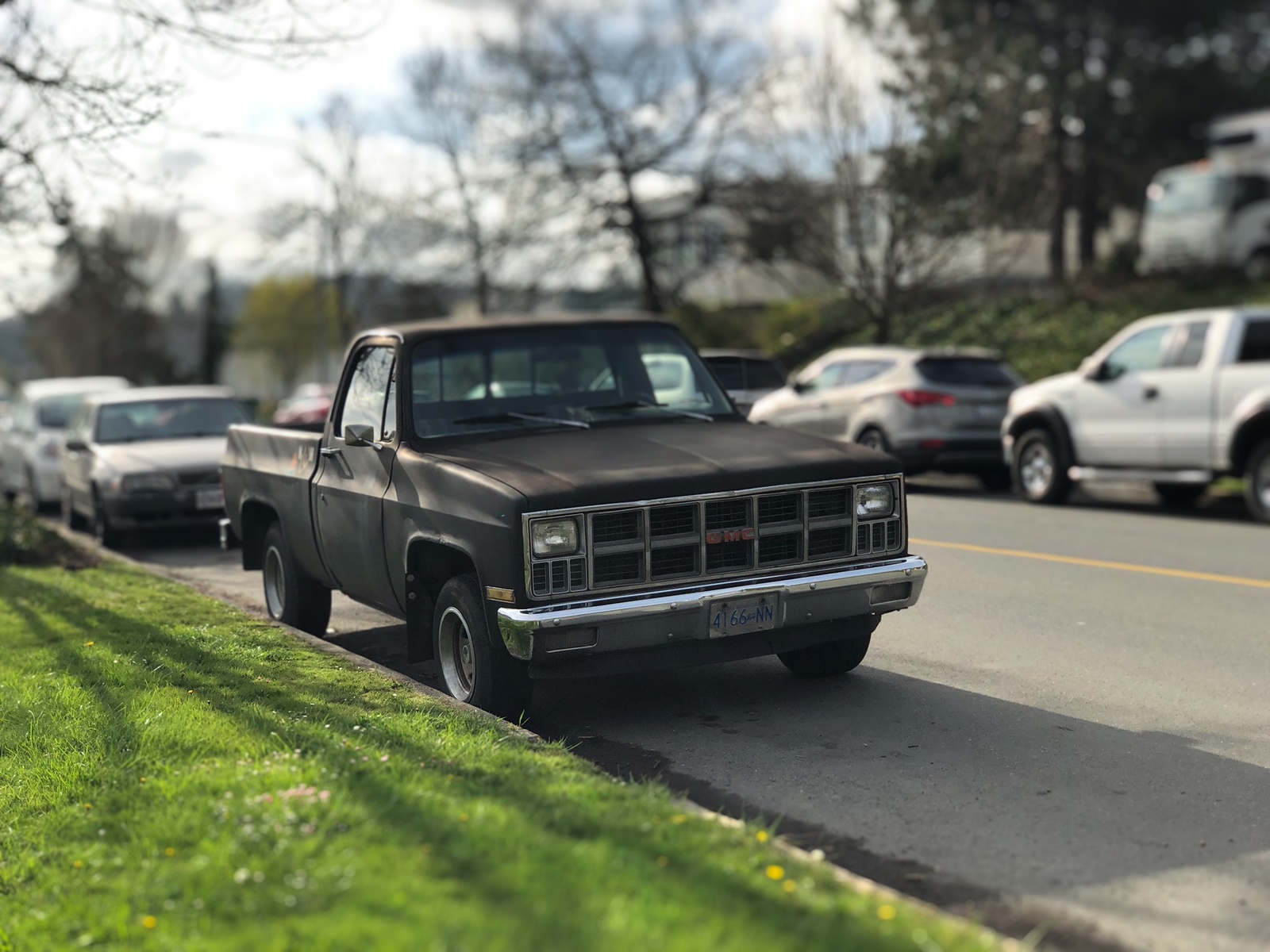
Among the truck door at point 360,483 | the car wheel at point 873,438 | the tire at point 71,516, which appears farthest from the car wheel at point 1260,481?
the tire at point 71,516

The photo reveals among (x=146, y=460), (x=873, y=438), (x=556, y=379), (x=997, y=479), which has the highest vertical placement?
(x=556, y=379)

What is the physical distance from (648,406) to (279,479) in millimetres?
2466

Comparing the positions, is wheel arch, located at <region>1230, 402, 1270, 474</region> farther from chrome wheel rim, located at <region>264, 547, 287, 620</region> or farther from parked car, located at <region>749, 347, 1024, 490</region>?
chrome wheel rim, located at <region>264, 547, 287, 620</region>

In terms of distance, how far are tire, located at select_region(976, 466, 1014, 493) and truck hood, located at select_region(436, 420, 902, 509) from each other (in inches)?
440

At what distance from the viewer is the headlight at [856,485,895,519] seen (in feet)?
21.8

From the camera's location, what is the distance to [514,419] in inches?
286

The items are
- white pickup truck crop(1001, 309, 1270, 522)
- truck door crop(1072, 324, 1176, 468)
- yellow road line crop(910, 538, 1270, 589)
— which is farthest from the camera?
truck door crop(1072, 324, 1176, 468)

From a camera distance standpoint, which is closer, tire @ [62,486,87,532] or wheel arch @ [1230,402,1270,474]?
wheel arch @ [1230,402,1270,474]

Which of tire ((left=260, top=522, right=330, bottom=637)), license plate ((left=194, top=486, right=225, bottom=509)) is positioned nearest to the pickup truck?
tire ((left=260, top=522, right=330, bottom=637))

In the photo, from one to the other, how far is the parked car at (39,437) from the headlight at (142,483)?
4551 mm

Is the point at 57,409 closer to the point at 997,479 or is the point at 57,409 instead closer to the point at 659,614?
the point at 997,479

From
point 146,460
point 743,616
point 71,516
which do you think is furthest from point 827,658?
point 71,516

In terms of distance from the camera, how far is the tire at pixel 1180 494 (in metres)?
16.1

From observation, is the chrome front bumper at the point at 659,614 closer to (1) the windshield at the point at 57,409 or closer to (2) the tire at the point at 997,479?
(2) the tire at the point at 997,479
